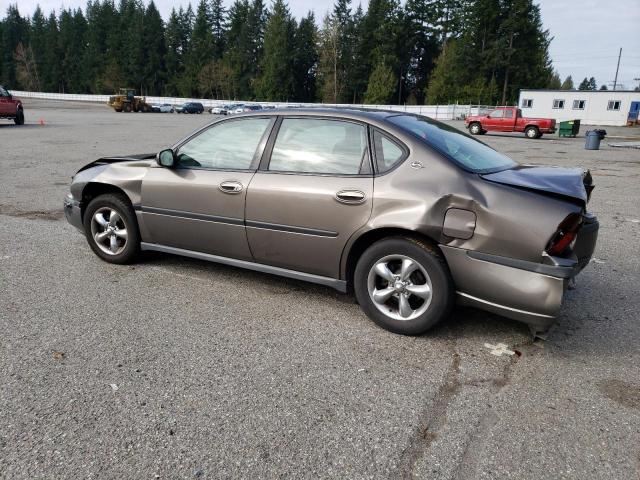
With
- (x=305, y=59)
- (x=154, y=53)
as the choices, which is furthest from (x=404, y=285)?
(x=154, y=53)

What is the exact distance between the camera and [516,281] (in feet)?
10.2

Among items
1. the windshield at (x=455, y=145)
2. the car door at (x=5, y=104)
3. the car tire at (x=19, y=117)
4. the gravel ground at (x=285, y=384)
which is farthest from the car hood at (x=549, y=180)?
the car tire at (x=19, y=117)

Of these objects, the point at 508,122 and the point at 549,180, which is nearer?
the point at 549,180

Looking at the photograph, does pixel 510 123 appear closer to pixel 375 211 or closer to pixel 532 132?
pixel 532 132

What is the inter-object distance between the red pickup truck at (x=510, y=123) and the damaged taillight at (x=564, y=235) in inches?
1061

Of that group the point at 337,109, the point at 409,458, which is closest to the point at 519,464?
the point at 409,458

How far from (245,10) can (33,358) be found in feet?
340

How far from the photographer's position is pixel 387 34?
73062 millimetres

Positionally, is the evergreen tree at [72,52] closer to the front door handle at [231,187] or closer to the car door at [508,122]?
the car door at [508,122]

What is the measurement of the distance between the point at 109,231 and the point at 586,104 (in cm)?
5270

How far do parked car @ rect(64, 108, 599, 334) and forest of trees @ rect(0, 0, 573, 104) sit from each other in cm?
6441

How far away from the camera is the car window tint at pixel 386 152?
3590 mm

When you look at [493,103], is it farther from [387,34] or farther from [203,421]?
[203,421]

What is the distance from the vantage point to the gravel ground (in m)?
2.31
